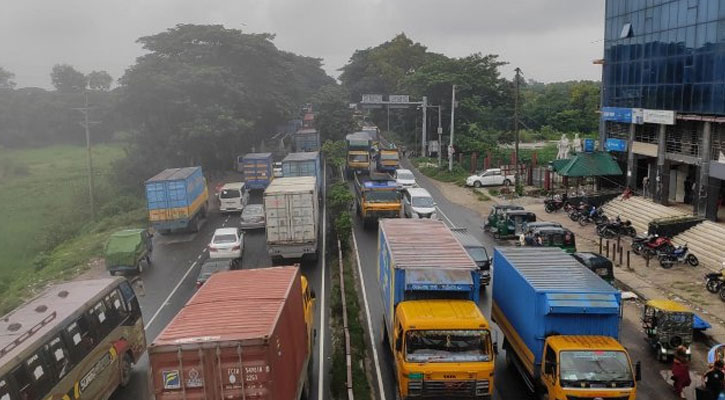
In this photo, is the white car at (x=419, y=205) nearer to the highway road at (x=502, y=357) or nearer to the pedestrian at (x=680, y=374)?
the highway road at (x=502, y=357)

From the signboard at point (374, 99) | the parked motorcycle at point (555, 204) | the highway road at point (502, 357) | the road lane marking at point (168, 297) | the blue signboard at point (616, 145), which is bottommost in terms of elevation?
the road lane marking at point (168, 297)

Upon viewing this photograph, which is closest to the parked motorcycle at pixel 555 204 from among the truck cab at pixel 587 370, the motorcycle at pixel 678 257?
the motorcycle at pixel 678 257

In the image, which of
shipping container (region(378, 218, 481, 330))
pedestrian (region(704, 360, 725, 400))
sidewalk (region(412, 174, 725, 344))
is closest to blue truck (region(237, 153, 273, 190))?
sidewalk (region(412, 174, 725, 344))

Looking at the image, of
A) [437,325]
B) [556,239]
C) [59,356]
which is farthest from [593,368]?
[556,239]

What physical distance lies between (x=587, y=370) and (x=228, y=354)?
22.7ft

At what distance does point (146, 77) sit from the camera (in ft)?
152

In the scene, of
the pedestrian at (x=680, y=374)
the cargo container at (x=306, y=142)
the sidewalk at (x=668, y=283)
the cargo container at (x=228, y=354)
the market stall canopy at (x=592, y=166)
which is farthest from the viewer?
the cargo container at (x=306, y=142)

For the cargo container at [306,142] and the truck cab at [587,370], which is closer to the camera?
the truck cab at [587,370]

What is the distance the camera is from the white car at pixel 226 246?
1015 inches

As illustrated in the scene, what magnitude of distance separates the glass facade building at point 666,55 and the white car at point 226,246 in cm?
2250

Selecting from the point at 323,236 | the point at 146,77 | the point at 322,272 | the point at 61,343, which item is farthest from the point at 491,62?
the point at 61,343

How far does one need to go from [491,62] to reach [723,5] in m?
41.1

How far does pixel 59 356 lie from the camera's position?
11.8 meters

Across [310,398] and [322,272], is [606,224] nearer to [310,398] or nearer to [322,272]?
[322,272]
